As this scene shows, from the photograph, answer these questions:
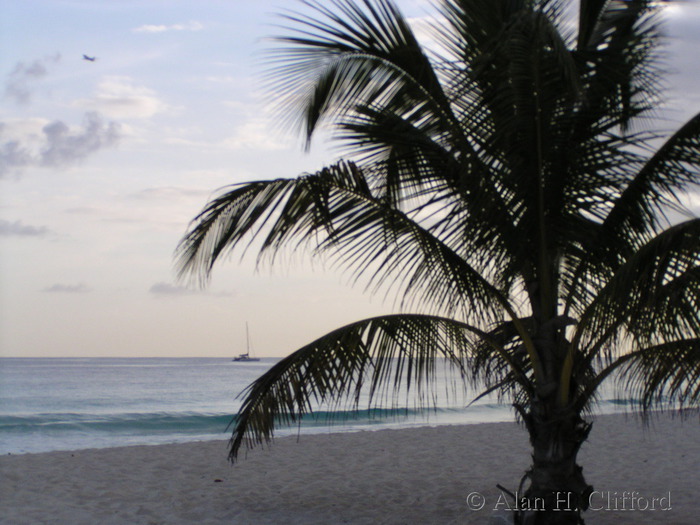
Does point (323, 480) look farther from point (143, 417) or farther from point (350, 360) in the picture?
point (143, 417)

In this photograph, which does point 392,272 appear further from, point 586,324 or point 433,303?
point 586,324

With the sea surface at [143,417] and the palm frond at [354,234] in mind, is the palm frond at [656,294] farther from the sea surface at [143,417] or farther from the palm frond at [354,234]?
the sea surface at [143,417]

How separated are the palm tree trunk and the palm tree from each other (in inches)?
0.5

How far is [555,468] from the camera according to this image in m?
4.57

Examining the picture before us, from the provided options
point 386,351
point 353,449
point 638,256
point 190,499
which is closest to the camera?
point 638,256

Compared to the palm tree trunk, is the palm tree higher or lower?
higher

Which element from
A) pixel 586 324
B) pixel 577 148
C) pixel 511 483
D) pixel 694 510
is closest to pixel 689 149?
pixel 577 148

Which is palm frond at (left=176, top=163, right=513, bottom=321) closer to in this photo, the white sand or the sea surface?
the white sand

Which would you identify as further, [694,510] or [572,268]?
[694,510]

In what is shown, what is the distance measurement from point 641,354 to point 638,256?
0.95m

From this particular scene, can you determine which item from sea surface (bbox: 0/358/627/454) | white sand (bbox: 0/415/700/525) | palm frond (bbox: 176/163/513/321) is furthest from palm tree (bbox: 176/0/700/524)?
sea surface (bbox: 0/358/627/454)

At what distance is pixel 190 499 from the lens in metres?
7.48

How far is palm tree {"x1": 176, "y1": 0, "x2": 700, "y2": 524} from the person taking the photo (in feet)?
14.3

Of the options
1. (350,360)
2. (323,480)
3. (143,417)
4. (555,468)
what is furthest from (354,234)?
(143,417)
